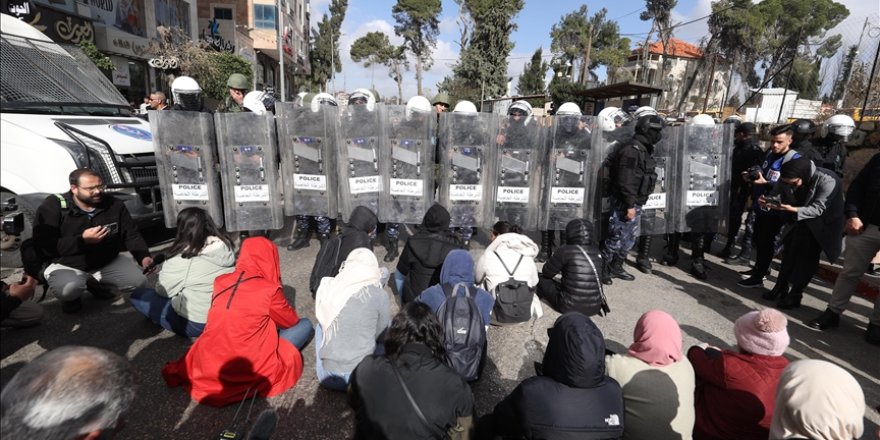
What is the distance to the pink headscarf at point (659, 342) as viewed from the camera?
2025 millimetres

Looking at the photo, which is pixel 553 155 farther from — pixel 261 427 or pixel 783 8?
pixel 783 8

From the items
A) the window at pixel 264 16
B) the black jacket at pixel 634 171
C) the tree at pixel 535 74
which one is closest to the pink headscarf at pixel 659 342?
the black jacket at pixel 634 171

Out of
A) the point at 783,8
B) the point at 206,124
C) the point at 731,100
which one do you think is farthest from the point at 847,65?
the point at 783,8

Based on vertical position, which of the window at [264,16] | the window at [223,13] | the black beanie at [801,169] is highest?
the window at [264,16]

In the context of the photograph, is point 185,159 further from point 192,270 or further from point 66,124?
point 192,270

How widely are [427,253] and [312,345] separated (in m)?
1.14

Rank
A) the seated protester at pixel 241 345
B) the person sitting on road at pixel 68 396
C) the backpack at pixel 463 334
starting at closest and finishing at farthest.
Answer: the person sitting on road at pixel 68 396
the seated protester at pixel 241 345
the backpack at pixel 463 334

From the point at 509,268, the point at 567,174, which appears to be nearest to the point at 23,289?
the point at 509,268

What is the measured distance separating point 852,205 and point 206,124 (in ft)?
20.4

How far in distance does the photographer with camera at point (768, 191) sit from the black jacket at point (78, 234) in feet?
19.6

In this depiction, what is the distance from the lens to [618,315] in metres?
4.10

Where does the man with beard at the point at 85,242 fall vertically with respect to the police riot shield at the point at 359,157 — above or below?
below

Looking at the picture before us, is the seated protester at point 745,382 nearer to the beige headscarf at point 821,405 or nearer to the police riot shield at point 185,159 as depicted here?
the beige headscarf at point 821,405

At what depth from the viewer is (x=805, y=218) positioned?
3.99 meters
